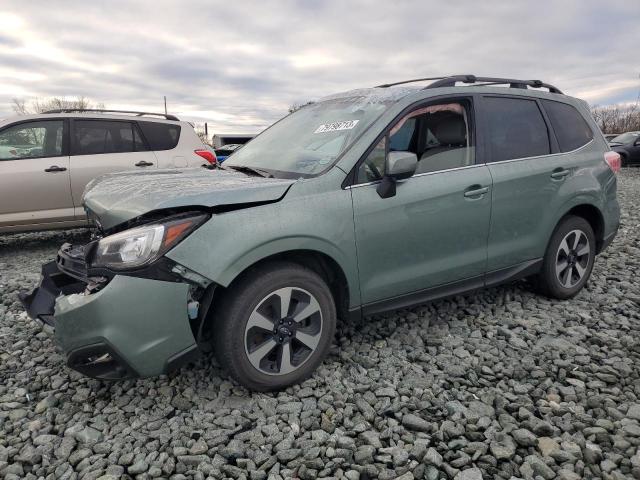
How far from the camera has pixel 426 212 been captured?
3.01 meters

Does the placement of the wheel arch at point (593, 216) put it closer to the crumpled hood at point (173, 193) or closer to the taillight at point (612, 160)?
the taillight at point (612, 160)

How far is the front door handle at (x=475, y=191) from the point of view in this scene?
3207 mm

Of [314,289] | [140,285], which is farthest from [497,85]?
[140,285]

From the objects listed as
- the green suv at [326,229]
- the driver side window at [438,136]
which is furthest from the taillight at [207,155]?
the driver side window at [438,136]

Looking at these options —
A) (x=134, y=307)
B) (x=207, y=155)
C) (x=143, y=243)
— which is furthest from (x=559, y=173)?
(x=207, y=155)

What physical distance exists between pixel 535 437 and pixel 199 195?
2.04 meters

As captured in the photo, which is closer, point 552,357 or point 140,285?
point 140,285

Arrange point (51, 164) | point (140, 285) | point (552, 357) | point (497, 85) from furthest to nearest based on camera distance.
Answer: point (51, 164) → point (497, 85) → point (552, 357) → point (140, 285)

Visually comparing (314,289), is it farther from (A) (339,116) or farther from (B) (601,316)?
(B) (601,316)

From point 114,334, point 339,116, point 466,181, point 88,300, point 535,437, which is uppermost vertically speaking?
point 339,116

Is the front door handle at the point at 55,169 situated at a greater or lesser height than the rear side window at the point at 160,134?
lesser

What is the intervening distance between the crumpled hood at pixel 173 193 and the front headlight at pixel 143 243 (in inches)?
3.8

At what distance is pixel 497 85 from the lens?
3605 mm

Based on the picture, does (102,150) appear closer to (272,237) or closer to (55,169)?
(55,169)
